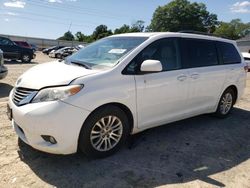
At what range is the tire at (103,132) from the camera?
3.72m

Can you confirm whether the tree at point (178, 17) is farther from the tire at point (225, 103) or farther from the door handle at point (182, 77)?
the door handle at point (182, 77)

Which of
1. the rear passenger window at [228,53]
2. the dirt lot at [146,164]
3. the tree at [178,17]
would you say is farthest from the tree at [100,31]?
the dirt lot at [146,164]

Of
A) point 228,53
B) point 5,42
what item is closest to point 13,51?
point 5,42

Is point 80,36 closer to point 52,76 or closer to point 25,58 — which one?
point 25,58

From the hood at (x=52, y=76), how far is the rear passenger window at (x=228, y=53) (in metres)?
3.15

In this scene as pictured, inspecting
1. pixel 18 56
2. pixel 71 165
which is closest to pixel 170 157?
pixel 71 165

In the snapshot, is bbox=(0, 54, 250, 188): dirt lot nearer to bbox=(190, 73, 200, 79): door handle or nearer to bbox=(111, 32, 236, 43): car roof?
bbox=(190, 73, 200, 79): door handle

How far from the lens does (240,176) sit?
386 cm

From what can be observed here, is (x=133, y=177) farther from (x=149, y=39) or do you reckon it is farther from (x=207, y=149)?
(x=149, y=39)

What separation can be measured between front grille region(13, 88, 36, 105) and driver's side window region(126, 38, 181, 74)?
130 cm

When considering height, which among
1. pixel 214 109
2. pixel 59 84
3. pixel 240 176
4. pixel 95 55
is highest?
pixel 95 55

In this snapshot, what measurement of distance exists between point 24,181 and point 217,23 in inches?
3951

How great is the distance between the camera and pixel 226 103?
6289mm

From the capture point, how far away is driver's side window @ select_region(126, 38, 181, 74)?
4168 millimetres
